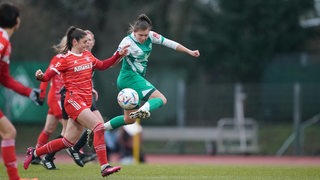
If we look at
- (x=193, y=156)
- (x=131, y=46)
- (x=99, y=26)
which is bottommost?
(x=193, y=156)

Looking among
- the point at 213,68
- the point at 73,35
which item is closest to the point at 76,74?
the point at 73,35

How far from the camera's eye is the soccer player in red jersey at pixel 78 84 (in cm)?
1067

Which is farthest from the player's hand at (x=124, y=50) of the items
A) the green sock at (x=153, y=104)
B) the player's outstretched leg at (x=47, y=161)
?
the player's outstretched leg at (x=47, y=161)

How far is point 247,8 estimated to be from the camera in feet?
112

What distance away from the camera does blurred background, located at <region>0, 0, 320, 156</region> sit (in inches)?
1005

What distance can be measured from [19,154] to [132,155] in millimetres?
4800

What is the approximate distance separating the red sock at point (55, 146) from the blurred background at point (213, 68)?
494 inches

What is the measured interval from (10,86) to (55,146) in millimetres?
2479

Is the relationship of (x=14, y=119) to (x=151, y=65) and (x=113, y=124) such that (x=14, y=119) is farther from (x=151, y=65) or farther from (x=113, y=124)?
(x=113, y=124)

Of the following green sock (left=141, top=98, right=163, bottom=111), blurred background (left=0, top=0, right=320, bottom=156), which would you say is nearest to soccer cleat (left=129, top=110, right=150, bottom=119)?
green sock (left=141, top=98, right=163, bottom=111)

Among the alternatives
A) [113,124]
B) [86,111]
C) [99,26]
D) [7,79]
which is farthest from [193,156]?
[7,79]

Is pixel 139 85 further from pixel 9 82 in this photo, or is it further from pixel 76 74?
pixel 9 82

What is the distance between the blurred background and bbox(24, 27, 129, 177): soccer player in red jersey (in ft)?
42.7

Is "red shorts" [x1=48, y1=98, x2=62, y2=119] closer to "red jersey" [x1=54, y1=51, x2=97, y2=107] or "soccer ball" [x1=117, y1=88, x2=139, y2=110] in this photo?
"soccer ball" [x1=117, y1=88, x2=139, y2=110]
